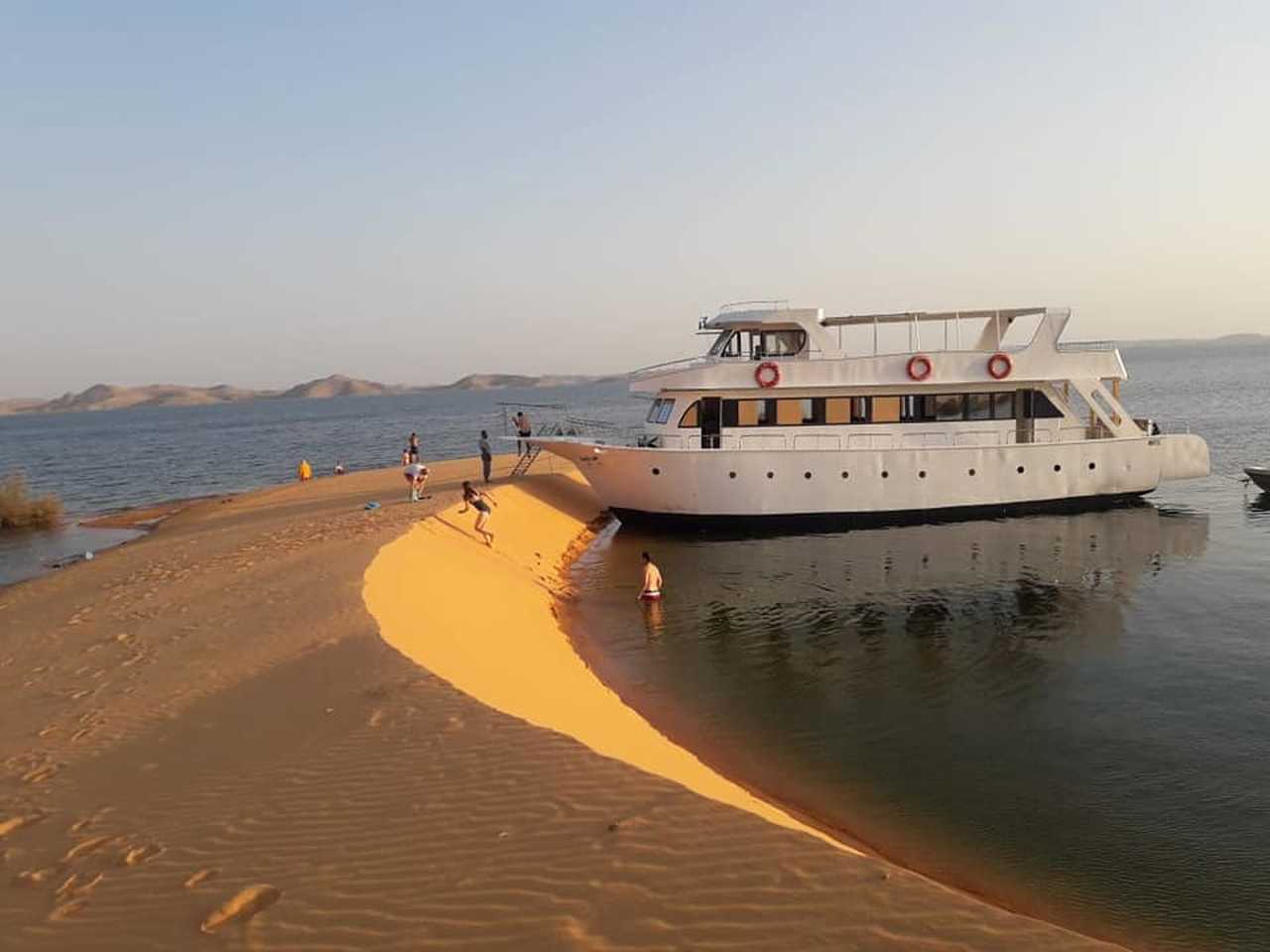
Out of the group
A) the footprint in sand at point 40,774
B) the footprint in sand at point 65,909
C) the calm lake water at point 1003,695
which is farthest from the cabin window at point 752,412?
the footprint in sand at point 65,909

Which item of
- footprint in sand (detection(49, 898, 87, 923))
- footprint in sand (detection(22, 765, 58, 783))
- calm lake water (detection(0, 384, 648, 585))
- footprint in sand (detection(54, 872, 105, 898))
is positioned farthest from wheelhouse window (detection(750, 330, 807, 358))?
footprint in sand (detection(49, 898, 87, 923))

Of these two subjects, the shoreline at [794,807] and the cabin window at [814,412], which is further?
the cabin window at [814,412]

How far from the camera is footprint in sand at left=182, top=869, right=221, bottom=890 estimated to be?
580 cm

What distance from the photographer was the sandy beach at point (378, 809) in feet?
16.9

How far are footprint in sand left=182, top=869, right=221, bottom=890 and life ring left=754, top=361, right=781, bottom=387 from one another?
61.5 ft

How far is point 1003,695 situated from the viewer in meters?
11.3

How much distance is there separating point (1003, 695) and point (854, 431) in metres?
12.6

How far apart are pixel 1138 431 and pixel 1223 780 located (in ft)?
60.3

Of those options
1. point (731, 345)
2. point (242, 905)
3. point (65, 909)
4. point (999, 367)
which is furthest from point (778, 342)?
point (65, 909)

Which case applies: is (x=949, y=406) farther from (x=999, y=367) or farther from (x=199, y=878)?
(x=199, y=878)

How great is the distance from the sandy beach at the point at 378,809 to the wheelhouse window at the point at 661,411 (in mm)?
10877

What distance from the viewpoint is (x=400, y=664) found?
9883 mm

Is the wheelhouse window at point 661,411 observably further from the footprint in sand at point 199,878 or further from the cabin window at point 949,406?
the footprint in sand at point 199,878

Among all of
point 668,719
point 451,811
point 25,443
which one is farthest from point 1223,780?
point 25,443
